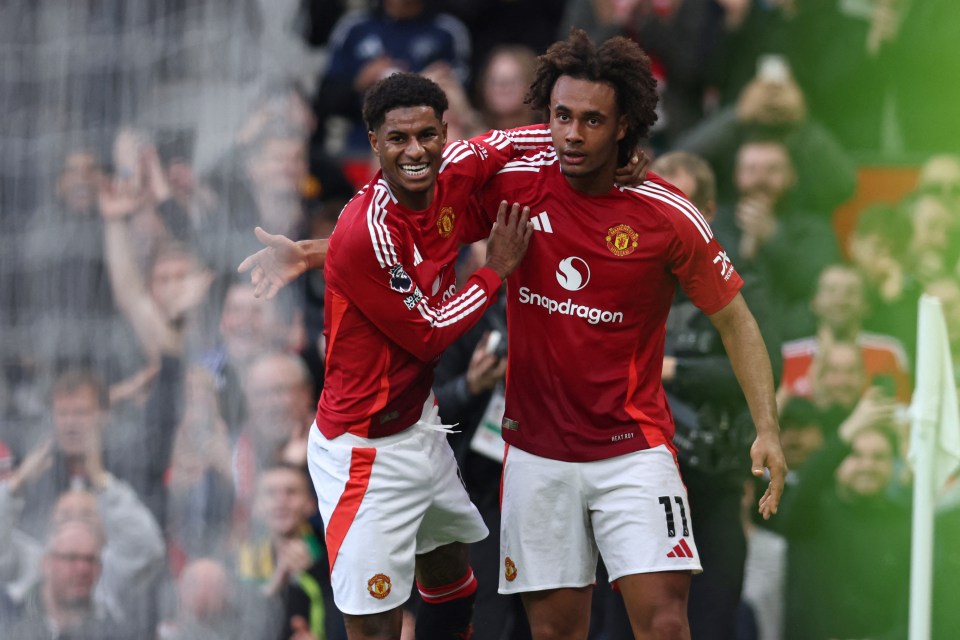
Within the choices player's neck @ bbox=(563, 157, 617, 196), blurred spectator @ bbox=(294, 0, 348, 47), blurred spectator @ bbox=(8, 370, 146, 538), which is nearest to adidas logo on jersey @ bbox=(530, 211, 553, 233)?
player's neck @ bbox=(563, 157, 617, 196)

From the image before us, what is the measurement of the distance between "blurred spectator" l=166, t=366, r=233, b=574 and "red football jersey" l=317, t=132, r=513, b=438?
5.60 feet

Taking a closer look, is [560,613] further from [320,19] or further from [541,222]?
[320,19]

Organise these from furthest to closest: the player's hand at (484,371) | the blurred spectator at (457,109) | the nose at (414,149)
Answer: the blurred spectator at (457,109), the player's hand at (484,371), the nose at (414,149)

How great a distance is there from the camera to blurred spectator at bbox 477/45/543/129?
6621 mm

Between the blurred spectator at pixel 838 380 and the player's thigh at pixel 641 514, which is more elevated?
the blurred spectator at pixel 838 380

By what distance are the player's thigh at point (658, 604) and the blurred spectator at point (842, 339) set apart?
1555mm

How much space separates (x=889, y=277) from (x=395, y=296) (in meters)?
2.40

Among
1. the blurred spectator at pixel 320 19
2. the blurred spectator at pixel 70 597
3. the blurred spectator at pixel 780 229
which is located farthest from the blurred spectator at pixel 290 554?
the blurred spectator at pixel 320 19

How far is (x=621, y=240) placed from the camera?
4.56 m

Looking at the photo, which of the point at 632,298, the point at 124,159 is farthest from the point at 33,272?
the point at 632,298

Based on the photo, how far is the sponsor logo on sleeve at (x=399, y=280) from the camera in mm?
4395

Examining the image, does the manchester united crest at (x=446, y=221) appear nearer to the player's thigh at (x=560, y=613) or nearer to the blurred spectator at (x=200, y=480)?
the player's thigh at (x=560, y=613)

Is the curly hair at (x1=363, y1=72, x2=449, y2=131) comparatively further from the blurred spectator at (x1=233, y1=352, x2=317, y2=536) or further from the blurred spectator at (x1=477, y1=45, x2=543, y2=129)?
the blurred spectator at (x1=477, y1=45, x2=543, y2=129)

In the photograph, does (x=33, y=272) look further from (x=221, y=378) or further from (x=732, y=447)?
(x=732, y=447)
